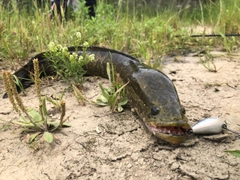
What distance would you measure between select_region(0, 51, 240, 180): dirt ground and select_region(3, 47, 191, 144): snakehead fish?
0.08 meters

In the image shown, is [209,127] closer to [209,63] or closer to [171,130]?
[171,130]

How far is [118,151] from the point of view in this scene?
1731mm

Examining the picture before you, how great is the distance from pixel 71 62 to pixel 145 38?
170cm

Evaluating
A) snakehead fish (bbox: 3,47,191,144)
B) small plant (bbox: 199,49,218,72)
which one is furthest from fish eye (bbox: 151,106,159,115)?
small plant (bbox: 199,49,218,72)

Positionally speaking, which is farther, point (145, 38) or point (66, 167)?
point (145, 38)

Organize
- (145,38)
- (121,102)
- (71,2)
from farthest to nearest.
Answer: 1. (71,2)
2. (145,38)
3. (121,102)

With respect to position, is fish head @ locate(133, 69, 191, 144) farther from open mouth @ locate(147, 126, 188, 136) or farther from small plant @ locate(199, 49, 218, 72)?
small plant @ locate(199, 49, 218, 72)

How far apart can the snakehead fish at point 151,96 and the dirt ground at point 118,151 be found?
0.08m

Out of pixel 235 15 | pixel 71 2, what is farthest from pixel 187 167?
pixel 71 2

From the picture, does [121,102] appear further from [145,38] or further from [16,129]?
[145,38]

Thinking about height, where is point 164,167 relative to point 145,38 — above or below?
below

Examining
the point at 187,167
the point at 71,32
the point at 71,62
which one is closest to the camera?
the point at 187,167

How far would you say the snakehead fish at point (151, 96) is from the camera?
1.76 meters

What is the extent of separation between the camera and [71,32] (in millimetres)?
3557
